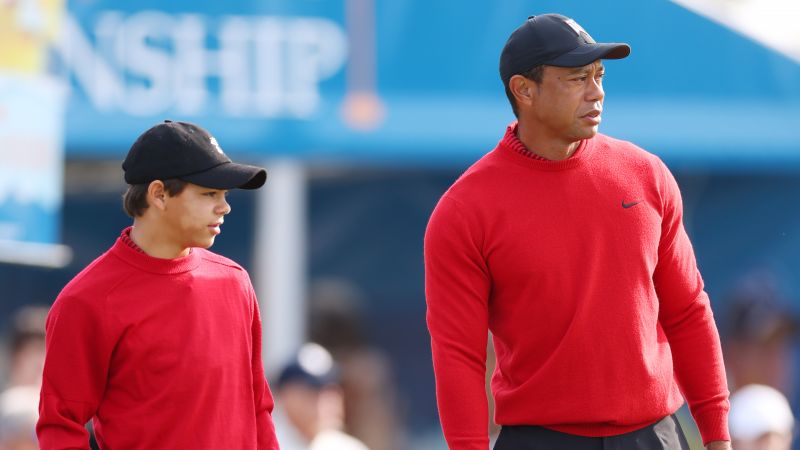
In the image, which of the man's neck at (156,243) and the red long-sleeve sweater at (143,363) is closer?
the red long-sleeve sweater at (143,363)

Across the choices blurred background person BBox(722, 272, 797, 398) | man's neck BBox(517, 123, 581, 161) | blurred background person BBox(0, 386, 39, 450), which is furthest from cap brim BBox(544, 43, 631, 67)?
blurred background person BBox(722, 272, 797, 398)

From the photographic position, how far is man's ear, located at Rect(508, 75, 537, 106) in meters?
4.02

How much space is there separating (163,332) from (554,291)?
3.37 ft

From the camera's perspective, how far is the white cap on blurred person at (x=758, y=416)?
22.0 ft

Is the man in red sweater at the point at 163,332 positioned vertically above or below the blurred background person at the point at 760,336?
above

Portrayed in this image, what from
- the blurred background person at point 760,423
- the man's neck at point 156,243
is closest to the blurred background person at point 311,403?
the blurred background person at point 760,423

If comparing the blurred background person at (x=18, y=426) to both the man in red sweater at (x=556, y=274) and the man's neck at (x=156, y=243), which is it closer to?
the man's neck at (x=156, y=243)

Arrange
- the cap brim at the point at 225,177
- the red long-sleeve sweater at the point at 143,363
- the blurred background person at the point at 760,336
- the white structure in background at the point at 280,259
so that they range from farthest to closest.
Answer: the blurred background person at the point at 760,336, the white structure in background at the point at 280,259, the cap brim at the point at 225,177, the red long-sleeve sweater at the point at 143,363

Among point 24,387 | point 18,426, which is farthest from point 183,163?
point 24,387

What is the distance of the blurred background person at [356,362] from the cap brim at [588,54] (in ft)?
17.2

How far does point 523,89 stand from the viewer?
13.3 feet

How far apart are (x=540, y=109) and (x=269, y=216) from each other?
491 centimetres

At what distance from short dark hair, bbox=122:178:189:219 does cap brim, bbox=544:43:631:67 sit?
3.41 feet

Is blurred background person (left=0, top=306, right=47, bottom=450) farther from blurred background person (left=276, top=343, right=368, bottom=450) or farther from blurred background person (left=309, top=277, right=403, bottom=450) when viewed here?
blurred background person (left=309, top=277, right=403, bottom=450)
